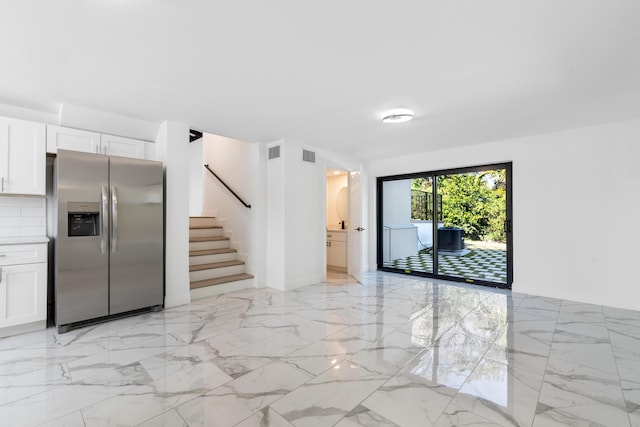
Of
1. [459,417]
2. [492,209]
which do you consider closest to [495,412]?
[459,417]

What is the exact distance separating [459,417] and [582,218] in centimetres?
380

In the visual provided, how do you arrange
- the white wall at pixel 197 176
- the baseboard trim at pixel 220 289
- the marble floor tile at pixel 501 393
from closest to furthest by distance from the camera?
1. the marble floor tile at pixel 501 393
2. the baseboard trim at pixel 220 289
3. the white wall at pixel 197 176

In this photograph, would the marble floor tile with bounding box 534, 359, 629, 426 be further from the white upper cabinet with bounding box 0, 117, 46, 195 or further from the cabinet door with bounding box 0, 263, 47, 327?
the white upper cabinet with bounding box 0, 117, 46, 195

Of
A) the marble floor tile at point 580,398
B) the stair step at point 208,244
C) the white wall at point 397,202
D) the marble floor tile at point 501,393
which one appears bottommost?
the marble floor tile at point 580,398

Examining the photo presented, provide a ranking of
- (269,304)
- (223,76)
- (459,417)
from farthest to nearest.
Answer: (269,304), (223,76), (459,417)

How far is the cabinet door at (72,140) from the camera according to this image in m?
3.09

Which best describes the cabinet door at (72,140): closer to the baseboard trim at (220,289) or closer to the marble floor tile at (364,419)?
the baseboard trim at (220,289)

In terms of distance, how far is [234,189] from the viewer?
524 cm

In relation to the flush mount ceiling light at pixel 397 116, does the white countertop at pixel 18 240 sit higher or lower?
lower

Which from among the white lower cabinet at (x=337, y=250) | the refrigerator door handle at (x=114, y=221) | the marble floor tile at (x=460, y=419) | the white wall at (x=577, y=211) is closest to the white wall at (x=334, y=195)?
the white lower cabinet at (x=337, y=250)

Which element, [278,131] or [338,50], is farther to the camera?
[278,131]

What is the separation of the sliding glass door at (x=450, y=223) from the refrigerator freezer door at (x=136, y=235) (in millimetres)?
4338

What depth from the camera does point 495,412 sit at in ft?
5.61

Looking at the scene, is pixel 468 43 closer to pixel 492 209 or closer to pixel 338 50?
pixel 338 50
